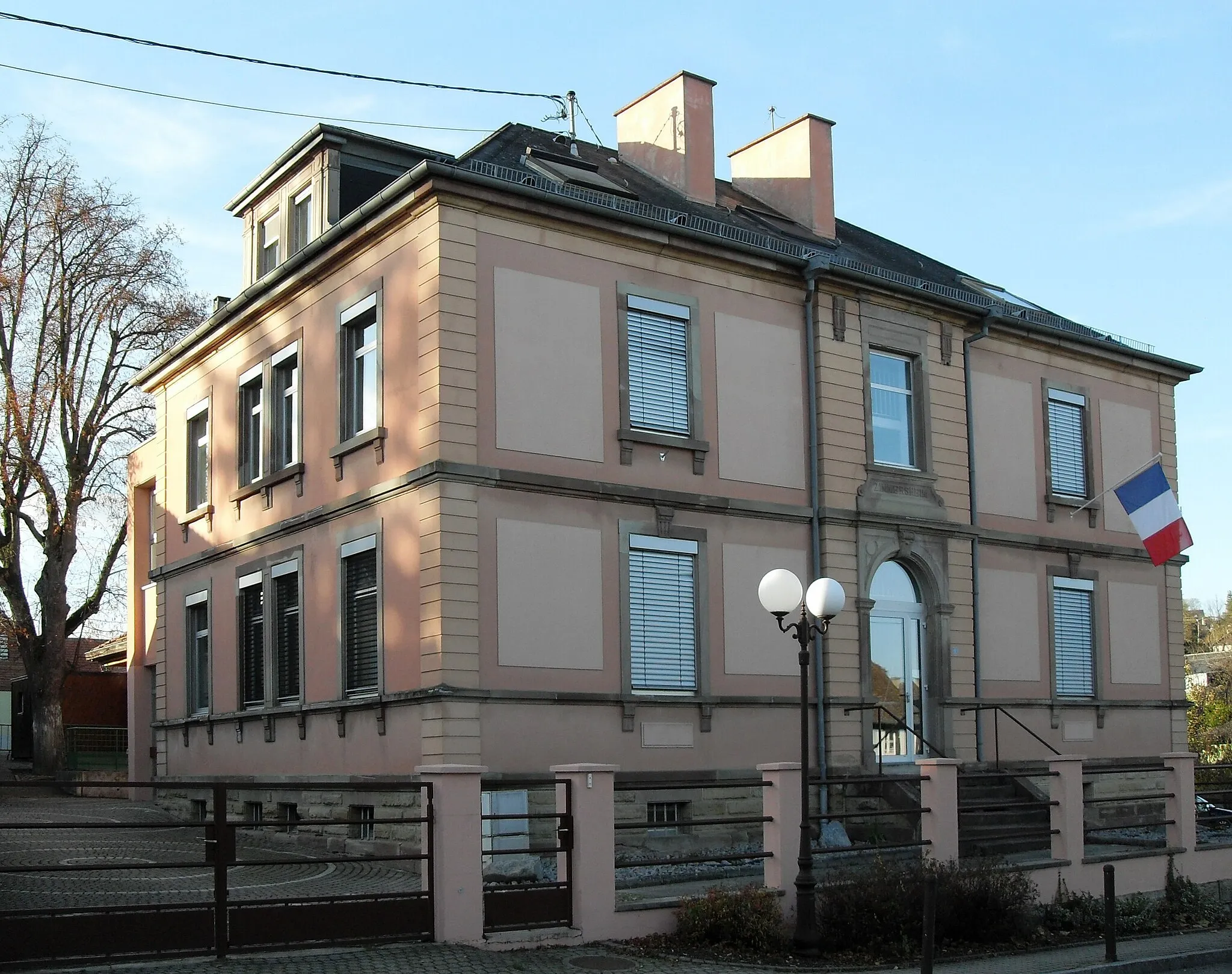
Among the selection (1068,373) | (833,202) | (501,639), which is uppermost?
(833,202)

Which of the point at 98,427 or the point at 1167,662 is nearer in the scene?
the point at 1167,662

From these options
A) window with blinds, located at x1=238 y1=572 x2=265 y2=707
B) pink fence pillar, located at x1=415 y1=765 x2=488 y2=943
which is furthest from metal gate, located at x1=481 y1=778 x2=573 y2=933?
window with blinds, located at x1=238 y1=572 x2=265 y2=707

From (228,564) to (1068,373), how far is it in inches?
572

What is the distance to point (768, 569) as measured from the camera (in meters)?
21.2

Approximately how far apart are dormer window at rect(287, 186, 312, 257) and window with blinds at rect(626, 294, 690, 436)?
6234mm

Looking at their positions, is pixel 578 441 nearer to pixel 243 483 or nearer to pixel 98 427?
pixel 243 483

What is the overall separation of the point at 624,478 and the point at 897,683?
18.4ft

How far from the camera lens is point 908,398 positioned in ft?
76.8

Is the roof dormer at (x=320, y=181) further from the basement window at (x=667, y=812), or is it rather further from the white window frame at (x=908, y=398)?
the basement window at (x=667, y=812)

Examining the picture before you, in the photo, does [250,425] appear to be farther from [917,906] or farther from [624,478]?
[917,906]

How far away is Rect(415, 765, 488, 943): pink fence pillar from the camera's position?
12.2 metres

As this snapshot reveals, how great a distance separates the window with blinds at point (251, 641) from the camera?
2317 centimetres

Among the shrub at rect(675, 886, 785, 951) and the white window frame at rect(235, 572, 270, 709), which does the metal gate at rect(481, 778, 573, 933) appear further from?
the white window frame at rect(235, 572, 270, 709)

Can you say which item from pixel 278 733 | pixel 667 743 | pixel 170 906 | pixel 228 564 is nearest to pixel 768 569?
pixel 667 743
